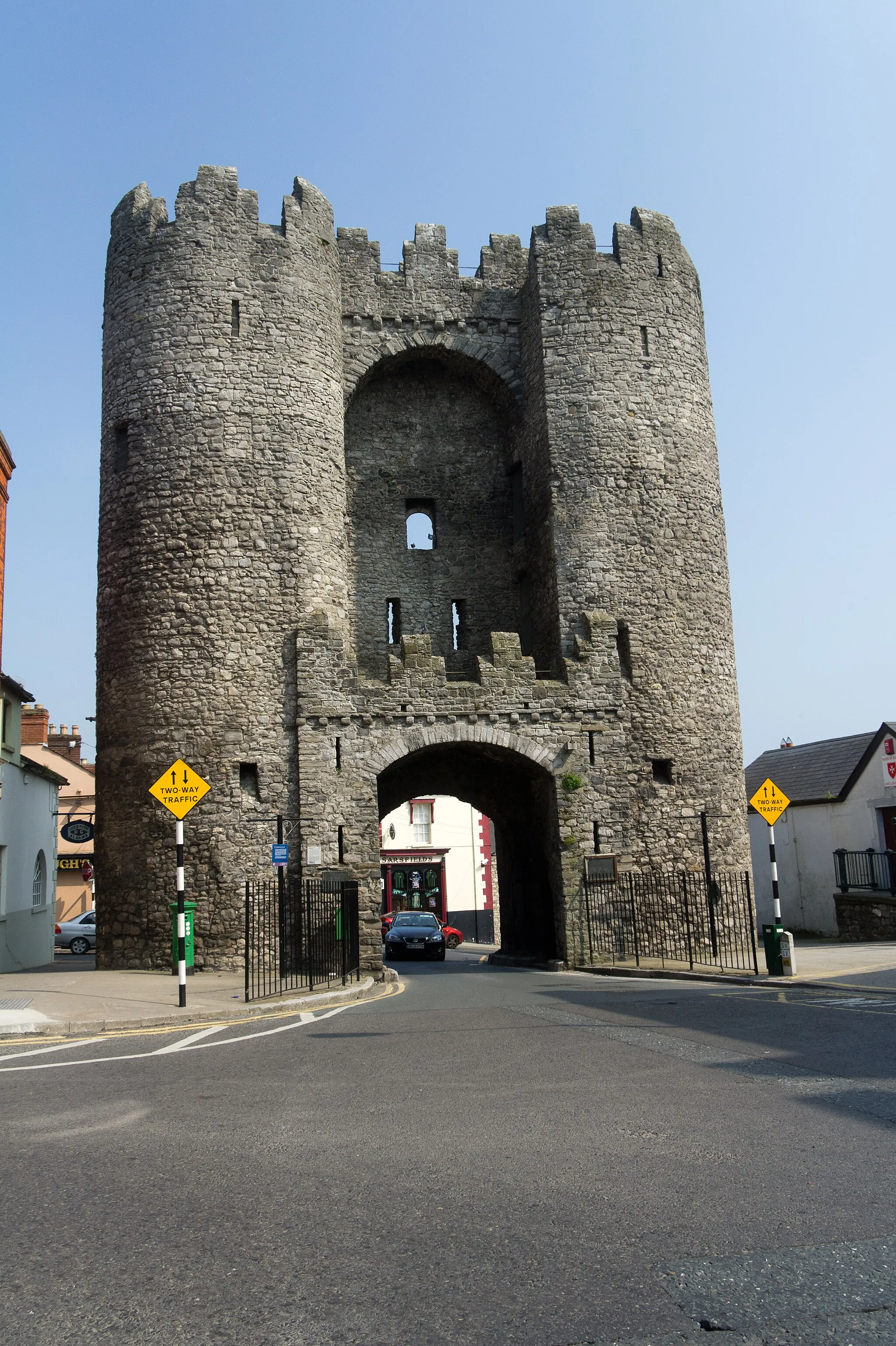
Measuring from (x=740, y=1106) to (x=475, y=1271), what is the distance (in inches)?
123

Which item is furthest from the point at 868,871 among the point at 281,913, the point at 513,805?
the point at 281,913

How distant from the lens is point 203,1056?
9164 mm

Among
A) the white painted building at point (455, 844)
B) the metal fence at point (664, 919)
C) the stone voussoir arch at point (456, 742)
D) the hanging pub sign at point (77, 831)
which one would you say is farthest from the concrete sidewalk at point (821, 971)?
the white painted building at point (455, 844)

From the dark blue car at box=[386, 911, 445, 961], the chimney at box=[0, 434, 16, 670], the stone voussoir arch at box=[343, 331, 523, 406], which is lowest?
the dark blue car at box=[386, 911, 445, 961]

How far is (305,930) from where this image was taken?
63.6ft

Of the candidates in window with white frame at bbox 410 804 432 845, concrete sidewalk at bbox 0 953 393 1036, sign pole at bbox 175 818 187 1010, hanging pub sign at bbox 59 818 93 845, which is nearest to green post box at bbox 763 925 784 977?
concrete sidewalk at bbox 0 953 393 1036

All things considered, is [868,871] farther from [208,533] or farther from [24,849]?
[24,849]

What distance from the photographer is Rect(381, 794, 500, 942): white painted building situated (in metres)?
48.9

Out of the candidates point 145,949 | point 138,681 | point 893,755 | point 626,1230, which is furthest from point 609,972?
point 626,1230

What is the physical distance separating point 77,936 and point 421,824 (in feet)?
56.2

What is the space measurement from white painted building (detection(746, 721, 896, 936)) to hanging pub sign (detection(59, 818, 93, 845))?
2048 cm

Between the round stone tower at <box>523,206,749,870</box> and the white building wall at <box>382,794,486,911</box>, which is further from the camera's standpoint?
the white building wall at <box>382,794,486,911</box>

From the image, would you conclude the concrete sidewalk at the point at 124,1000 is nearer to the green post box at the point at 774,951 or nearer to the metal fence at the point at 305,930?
the metal fence at the point at 305,930

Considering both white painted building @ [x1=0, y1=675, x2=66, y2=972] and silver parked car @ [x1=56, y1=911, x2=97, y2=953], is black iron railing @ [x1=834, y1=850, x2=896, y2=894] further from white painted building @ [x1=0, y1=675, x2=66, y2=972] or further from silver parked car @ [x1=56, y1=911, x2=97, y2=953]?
silver parked car @ [x1=56, y1=911, x2=97, y2=953]
